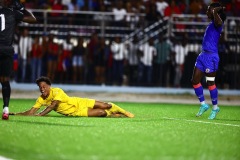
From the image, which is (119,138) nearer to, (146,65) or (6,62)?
(6,62)

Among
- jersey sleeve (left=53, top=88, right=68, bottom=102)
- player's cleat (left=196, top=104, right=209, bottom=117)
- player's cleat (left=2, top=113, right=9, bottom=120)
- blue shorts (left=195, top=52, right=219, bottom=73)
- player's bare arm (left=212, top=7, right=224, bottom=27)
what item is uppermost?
player's bare arm (left=212, top=7, right=224, bottom=27)

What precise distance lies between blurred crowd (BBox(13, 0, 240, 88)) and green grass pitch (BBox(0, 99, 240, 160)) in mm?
9896

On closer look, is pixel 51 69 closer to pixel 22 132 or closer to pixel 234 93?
pixel 234 93

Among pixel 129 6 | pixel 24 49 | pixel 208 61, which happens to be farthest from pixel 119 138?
pixel 129 6

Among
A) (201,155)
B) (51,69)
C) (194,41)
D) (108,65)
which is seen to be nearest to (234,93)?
(194,41)

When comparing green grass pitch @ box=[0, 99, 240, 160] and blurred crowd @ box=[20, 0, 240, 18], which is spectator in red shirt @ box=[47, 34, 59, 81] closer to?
blurred crowd @ box=[20, 0, 240, 18]

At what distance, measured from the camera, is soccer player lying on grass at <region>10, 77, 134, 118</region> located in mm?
14016

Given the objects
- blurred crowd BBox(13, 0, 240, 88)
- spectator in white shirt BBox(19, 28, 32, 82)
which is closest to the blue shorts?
blurred crowd BBox(13, 0, 240, 88)

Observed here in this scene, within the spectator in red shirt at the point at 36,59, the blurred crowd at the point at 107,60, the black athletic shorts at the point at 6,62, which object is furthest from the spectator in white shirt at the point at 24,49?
the black athletic shorts at the point at 6,62

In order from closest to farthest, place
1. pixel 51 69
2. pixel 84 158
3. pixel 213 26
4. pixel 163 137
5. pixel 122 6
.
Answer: pixel 84 158, pixel 163 137, pixel 213 26, pixel 51 69, pixel 122 6

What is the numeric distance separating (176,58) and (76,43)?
3.69 metres

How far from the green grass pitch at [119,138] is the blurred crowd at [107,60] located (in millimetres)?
9896

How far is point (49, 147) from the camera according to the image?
9.27 meters

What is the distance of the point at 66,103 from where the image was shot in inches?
564
